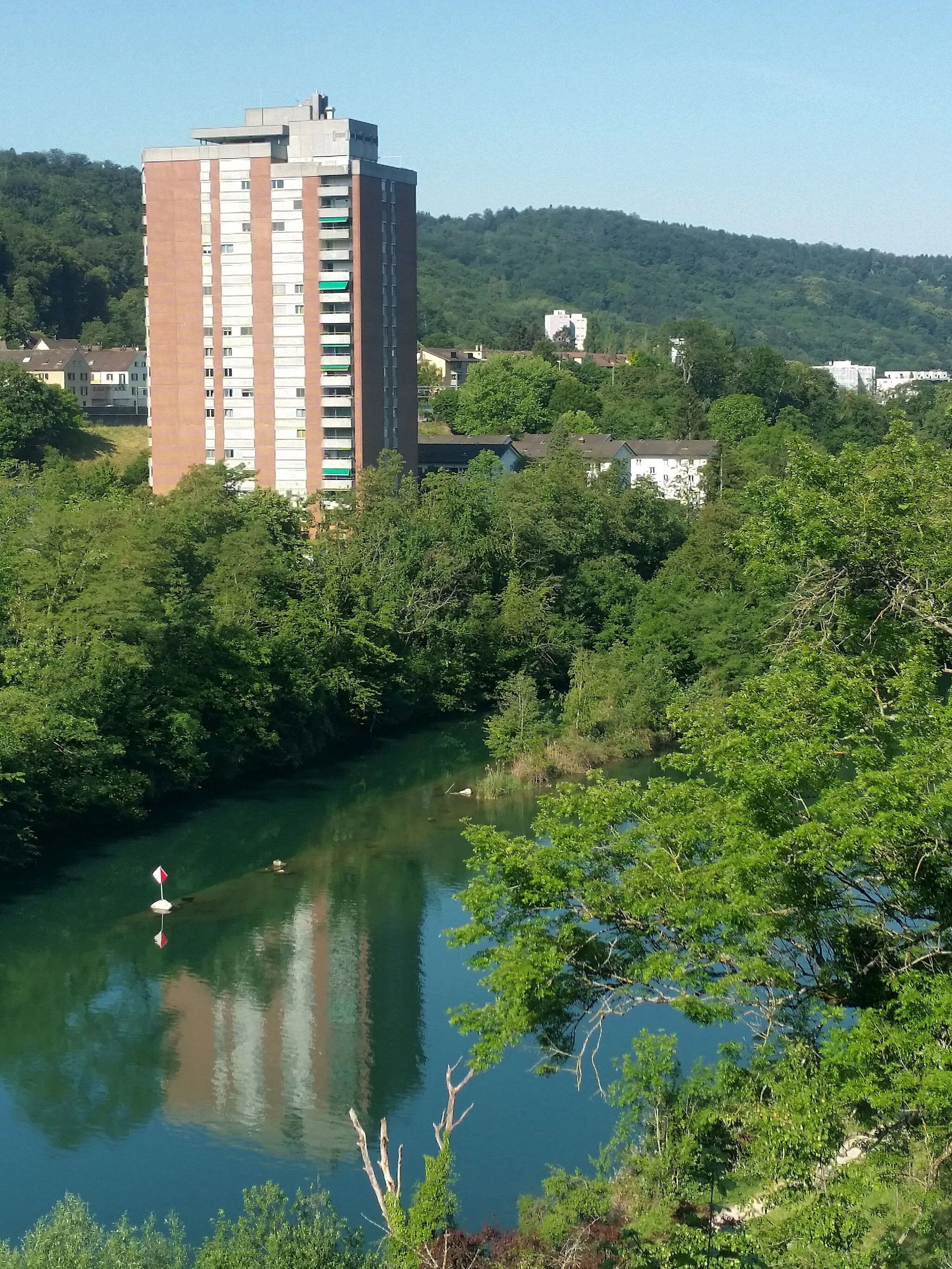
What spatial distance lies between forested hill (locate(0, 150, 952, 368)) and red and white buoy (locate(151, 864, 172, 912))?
52.0 m

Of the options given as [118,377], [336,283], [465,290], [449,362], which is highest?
[465,290]

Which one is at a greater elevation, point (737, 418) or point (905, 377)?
point (905, 377)

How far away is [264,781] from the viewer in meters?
31.4

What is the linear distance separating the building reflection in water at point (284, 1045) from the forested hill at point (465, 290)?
55277 millimetres

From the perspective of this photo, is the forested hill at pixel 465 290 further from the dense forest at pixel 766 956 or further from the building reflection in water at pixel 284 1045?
the dense forest at pixel 766 956

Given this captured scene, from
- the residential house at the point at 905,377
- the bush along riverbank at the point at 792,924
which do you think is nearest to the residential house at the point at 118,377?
the bush along riverbank at the point at 792,924

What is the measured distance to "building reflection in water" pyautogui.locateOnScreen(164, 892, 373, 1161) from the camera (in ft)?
55.0

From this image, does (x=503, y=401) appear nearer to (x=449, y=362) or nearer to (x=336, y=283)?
(x=336, y=283)

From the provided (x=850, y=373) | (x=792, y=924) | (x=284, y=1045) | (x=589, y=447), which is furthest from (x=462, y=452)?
(x=850, y=373)

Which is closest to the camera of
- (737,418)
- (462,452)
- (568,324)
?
(462,452)

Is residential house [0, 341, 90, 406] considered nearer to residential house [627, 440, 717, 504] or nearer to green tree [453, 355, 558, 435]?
green tree [453, 355, 558, 435]

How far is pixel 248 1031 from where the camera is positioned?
1905cm

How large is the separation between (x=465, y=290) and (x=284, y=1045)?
138570 mm

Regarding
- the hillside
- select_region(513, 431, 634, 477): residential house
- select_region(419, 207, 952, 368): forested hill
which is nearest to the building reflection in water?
select_region(513, 431, 634, 477): residential house
